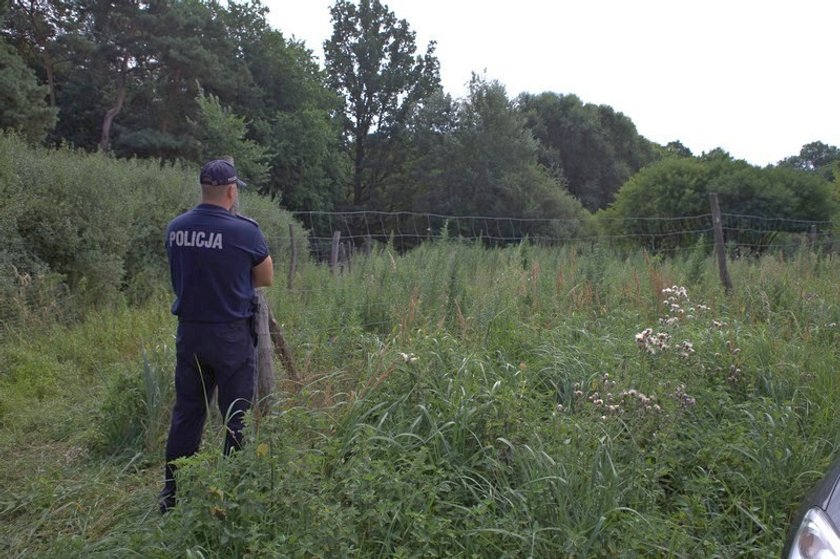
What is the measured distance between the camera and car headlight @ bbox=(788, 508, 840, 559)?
2.13m

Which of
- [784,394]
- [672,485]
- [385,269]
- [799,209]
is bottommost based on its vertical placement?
[672,485]

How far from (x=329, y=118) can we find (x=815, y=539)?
44968mm

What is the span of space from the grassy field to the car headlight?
0.76 meters

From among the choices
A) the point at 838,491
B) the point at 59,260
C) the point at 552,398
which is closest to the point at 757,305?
the point at 552,398

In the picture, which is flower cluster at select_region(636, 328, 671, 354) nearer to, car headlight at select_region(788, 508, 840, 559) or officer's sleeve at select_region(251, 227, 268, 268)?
car headlight at select_region(788, 508, 840, 559)

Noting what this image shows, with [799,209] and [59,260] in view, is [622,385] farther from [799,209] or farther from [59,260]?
[799,209]

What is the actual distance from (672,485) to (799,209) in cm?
2288

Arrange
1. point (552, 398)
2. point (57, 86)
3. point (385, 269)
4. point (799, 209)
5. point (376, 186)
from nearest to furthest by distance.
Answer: point (552, 398) → point (385, 269) → point (799, 209) → point (57, 86) → point (376, 186)

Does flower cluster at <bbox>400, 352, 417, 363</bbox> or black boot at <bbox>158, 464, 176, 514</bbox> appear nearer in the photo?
black boot at <bbox>158, 464, 176, 514</bbox>

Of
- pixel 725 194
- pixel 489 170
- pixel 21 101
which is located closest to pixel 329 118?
pixel 489 170

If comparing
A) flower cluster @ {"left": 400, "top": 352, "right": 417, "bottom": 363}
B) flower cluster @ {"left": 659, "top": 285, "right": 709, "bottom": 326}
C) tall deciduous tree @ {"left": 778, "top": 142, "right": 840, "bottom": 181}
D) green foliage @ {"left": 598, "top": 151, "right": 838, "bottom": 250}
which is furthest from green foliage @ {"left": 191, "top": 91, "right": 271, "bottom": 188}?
tall deciduous tree @ {"left": 778, "top": 142, "right": 840, "bottom": 181}

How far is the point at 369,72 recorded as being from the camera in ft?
158

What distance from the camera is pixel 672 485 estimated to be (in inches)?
148

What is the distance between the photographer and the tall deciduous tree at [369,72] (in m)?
48.0
